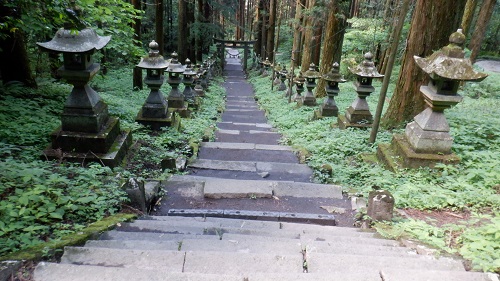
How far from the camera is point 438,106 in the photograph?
16.3 ft

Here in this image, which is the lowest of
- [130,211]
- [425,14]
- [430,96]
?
[130,211]

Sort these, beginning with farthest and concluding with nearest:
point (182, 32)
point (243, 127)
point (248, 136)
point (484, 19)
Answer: point (182, 32)
point (484, 19)
point (243, 127)
point (248, 136)

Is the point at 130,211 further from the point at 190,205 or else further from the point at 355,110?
the point at 355,110

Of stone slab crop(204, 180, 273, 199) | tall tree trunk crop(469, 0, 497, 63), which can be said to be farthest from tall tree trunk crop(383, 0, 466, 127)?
tall tree trunk crop(469, 0, 497, 63)

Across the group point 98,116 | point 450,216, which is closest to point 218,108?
point 98,116

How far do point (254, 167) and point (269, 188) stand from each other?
129 cm

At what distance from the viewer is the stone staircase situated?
215 cm

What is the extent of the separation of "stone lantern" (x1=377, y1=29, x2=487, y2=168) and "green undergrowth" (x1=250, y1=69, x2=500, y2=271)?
21 cm

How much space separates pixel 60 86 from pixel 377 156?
8011 mm

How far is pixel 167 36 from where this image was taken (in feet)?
81.4

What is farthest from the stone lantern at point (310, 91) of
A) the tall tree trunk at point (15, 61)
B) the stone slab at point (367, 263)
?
the stone slab at point (367, 263)

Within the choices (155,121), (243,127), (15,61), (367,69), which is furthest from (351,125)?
(15,61)

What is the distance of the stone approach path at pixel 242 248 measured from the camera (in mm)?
2195

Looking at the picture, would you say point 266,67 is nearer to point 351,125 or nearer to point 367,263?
point 351,125
